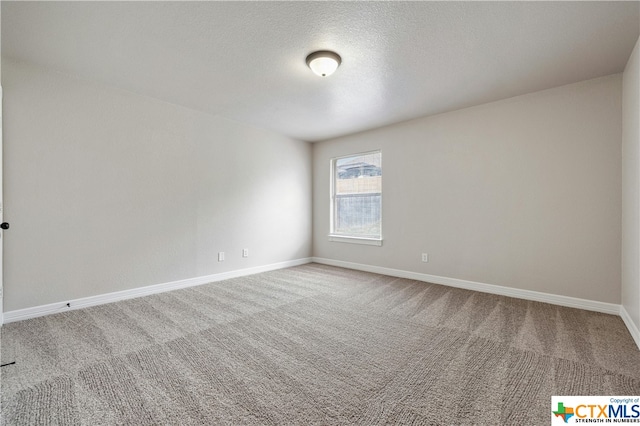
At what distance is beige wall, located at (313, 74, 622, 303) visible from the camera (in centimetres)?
295

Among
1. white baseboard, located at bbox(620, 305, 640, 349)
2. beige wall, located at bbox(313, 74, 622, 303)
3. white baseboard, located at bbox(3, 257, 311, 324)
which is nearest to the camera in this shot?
white baseboard, located at bbox(620, 305, 640, 349)

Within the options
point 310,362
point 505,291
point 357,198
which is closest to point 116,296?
point 310,362

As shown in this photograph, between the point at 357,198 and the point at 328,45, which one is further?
the point at 357,198

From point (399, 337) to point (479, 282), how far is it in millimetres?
2006

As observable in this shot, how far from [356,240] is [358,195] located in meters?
0.83

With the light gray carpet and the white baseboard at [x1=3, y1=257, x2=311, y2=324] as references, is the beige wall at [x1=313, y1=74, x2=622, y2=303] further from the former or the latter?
the white baseboard at [x1=3, y1=257, x2=311, y2=324]

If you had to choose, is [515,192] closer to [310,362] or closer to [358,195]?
[358,195]

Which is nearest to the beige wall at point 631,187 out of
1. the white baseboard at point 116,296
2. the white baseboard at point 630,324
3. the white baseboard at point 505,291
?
the white baseboard at point 630,324

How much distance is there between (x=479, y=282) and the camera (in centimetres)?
373

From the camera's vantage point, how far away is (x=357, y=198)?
205 inches

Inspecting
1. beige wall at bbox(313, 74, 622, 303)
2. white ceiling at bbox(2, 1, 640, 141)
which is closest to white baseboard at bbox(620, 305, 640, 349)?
beige wall at bbox(313, 74, 622, 303)

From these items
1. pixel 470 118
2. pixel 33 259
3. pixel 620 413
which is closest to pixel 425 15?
pixel 470 118

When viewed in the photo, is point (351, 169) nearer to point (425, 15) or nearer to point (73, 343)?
point (425, 15)

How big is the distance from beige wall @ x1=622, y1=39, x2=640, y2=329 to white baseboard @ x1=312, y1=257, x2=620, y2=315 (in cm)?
22
